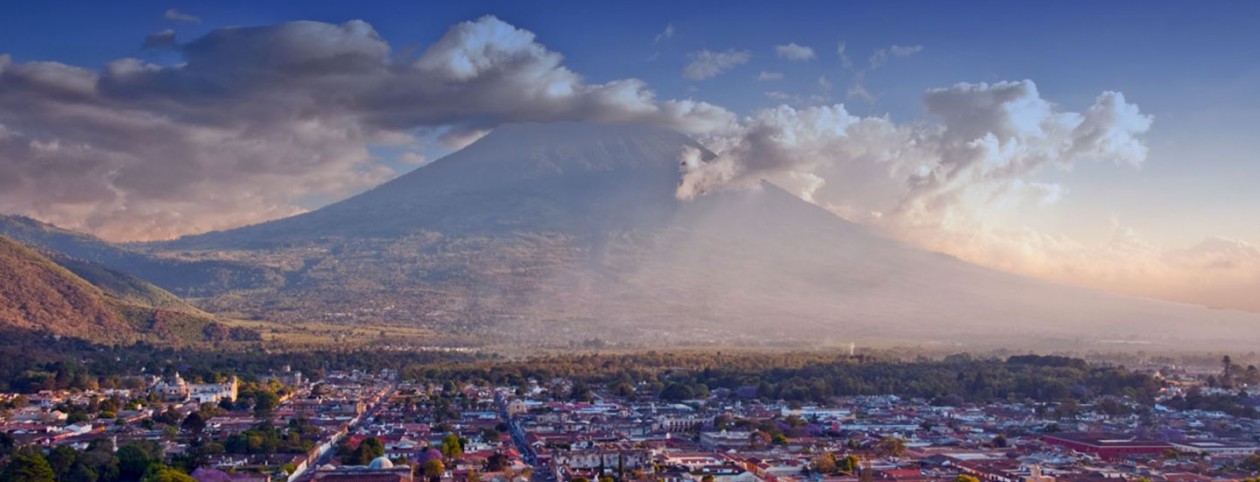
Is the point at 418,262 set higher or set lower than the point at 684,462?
higher

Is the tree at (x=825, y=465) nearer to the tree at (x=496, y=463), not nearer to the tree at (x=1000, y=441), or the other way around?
the tree at (x=1000, y=441)

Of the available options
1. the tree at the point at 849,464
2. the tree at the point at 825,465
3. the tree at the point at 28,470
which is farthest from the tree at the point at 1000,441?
the tree at the point at 28,470

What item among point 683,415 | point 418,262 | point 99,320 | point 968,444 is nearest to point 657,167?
point 418,262

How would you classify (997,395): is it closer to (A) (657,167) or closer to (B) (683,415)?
(B) (683,415)

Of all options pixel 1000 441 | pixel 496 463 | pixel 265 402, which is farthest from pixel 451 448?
pixel 1000 441

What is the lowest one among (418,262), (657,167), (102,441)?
(102,441)
